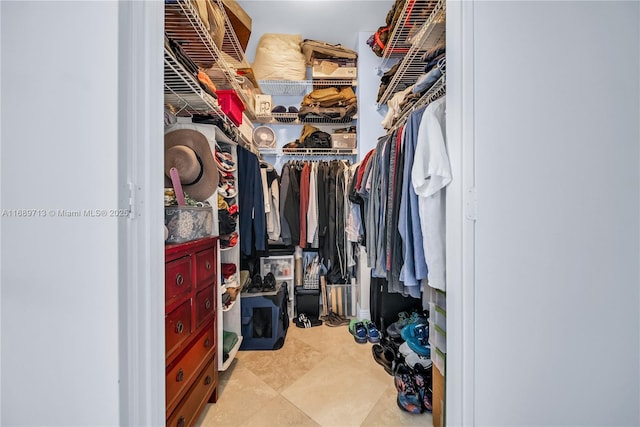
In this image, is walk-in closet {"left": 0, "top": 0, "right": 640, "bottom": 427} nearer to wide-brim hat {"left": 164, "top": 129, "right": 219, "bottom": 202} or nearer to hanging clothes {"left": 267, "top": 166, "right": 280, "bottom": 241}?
wide-brim hat {"left": 164, "top": 129, "right": 219, "bottom": 202}

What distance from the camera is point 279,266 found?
229 cm

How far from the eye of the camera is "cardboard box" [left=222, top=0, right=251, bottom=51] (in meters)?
1.43

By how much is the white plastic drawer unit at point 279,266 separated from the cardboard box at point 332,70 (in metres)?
1.75

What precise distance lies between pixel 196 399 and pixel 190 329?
33 cm

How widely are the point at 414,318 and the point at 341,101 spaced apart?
1.94 m

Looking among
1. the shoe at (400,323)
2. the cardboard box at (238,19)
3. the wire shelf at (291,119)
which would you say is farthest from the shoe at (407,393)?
the cardboard box at (238,19)
